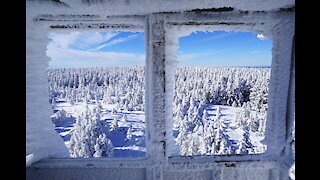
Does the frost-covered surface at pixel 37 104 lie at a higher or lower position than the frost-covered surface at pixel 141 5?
lower

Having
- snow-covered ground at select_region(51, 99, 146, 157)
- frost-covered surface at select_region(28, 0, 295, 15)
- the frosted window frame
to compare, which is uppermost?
frost-covered surface at select_region(28, 0, 295, 15)

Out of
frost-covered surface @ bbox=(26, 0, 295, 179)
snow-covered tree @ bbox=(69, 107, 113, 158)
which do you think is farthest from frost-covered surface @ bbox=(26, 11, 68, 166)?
snow-covered tree @ bbox=(69, 107, 113, 158)

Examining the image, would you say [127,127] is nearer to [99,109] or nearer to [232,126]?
[99,109]

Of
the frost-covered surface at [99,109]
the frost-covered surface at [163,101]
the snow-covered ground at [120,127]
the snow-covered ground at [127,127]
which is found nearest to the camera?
the frost-covered surface at [163,101]

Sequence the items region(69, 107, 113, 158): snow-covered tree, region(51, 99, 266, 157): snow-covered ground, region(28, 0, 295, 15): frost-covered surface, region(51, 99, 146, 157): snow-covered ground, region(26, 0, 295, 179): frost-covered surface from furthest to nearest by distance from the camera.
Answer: region(51, 99, 146, 157): snow-covered ground < region(51, 99, 266, 157): snow-covered ground < region(69, 107, 113, 158): snow-covered tree < region(26, 0, 295, 179): frost-covered surface < region(28, 0, 295, 15): frost-covered surface

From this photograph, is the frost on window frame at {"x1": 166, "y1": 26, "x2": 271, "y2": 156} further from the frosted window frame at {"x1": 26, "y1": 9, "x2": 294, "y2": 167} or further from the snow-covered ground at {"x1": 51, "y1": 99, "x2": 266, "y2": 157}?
the snow-covered ground at {"x1": 51, "y1": 99, "x2": 266, "y2": 157}

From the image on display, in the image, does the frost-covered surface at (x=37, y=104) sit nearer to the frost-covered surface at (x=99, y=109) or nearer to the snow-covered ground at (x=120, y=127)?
the frost-covered surface at (x=99, y=109)

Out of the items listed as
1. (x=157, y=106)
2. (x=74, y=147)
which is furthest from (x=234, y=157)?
(x=74, y=147)

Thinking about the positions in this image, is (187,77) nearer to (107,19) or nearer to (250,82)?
(250,82)

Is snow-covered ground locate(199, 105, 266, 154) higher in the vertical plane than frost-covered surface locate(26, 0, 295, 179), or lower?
lower

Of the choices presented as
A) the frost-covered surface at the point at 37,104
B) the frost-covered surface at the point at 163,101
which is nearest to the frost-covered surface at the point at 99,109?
the frost-covered surface at the point at 37,104

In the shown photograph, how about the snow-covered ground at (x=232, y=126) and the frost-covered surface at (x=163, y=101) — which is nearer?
the frost-covered surface at (x=163, y=101)
